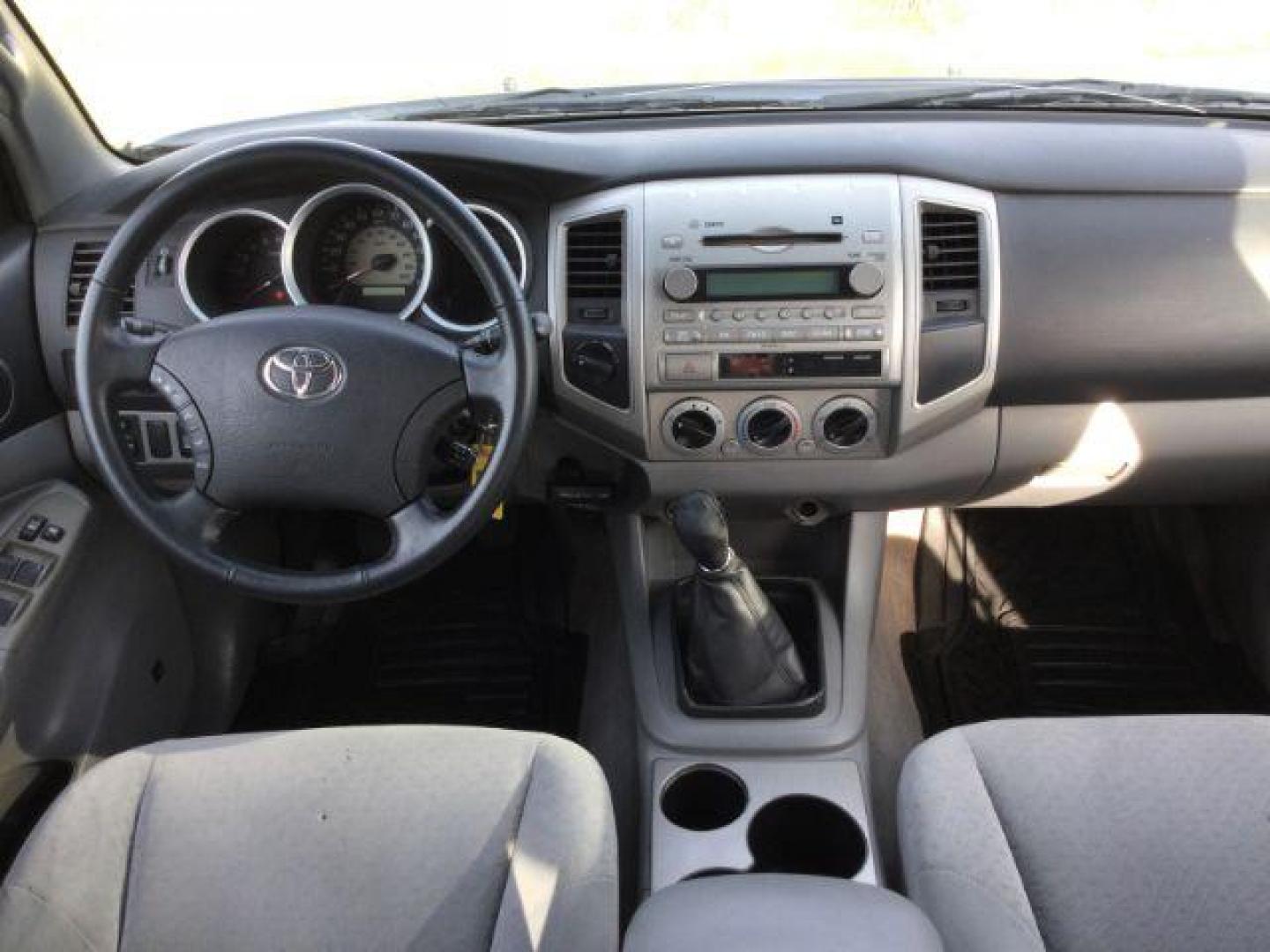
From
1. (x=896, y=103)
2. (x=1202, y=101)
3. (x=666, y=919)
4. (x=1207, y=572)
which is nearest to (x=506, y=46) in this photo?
(x=896, y=103)

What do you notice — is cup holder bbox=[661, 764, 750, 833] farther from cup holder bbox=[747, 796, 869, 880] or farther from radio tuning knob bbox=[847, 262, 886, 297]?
radio tuning knob bbox=[847, 262, 886, 297]

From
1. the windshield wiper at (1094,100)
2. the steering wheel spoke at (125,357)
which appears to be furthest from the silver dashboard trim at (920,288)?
the steering wheel spoke at (125,357)

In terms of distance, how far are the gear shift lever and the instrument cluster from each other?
482 millimetres

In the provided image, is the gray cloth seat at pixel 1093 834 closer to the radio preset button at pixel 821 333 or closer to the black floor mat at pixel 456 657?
the radio preset button at pixel 821 333

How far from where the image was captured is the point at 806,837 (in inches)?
72.6

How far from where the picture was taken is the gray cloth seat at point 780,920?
101cm

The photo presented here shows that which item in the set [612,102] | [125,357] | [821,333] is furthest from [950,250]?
[125,357]

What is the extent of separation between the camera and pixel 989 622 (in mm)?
2430

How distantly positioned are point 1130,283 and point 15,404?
1797 mm

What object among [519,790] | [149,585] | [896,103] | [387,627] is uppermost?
[896,103]

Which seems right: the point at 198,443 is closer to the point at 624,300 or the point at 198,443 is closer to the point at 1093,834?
the point at 624,300

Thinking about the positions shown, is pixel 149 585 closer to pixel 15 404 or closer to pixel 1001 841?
pixel 15 404

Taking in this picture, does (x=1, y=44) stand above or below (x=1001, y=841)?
above

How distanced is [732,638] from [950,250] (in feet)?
2.36
